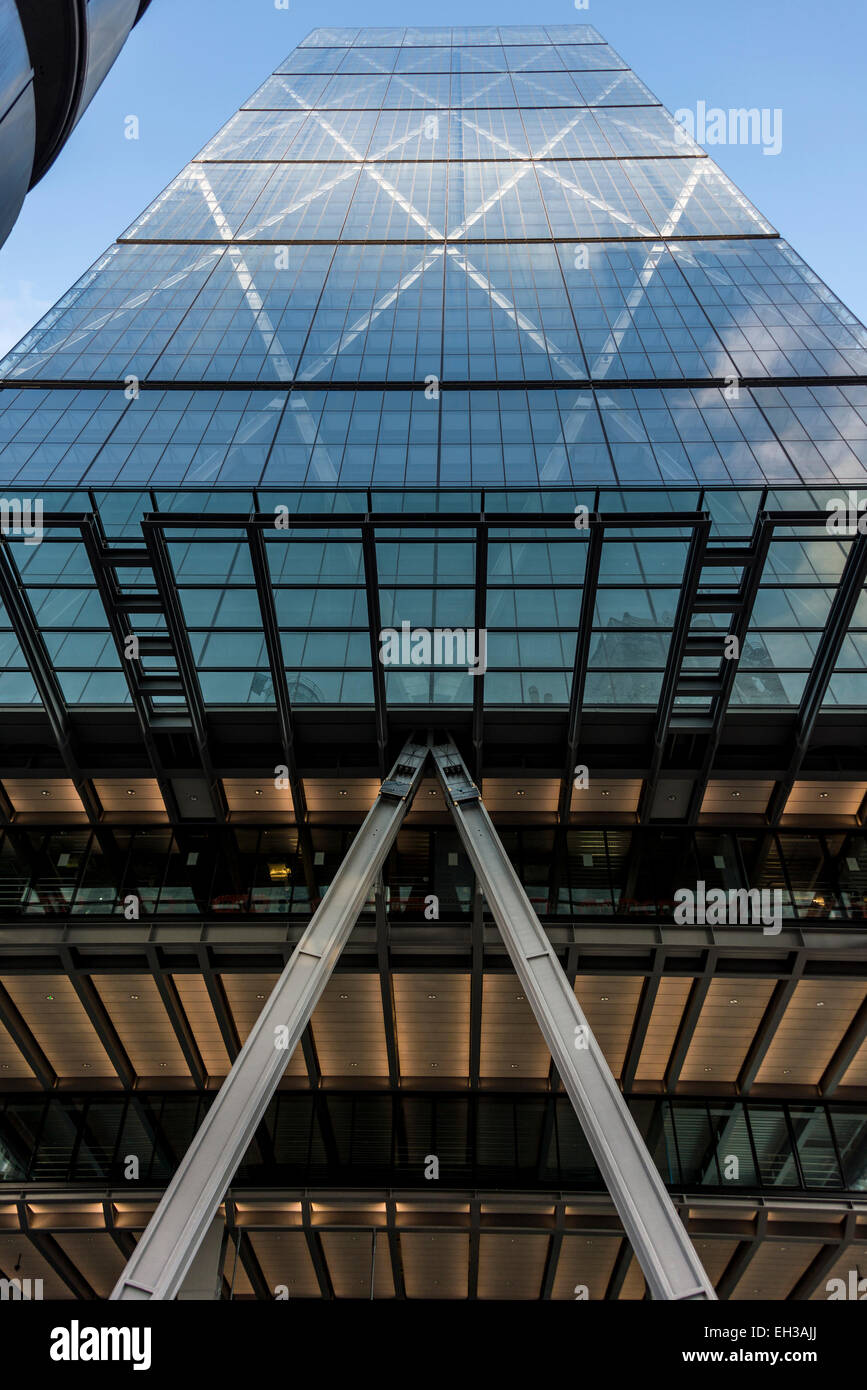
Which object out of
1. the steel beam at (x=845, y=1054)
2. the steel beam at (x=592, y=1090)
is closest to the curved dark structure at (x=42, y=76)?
the steel beam at (x=592, y=1090)

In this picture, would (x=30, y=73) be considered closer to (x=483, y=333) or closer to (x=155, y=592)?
(x=155, y=592)

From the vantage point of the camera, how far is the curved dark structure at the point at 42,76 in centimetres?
610

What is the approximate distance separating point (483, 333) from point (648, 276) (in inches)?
300

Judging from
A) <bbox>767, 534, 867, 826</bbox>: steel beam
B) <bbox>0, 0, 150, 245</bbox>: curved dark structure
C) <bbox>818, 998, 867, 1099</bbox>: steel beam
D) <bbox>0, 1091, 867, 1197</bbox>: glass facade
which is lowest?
<bbox>0, 1091, 867, 1197</bbox>: glass facade

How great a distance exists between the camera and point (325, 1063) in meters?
20.0

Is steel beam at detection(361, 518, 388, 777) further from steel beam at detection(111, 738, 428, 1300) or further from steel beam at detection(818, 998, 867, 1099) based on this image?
steel beam at detection(818, 998, 867, 1099)

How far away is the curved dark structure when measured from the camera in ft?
20.0

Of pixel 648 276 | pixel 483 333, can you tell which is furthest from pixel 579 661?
pixel 648 276

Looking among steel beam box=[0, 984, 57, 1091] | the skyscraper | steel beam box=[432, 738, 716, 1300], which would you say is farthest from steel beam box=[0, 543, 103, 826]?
steel beam box=[432, 738, 716, 1300]

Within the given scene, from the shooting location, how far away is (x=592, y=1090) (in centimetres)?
1090

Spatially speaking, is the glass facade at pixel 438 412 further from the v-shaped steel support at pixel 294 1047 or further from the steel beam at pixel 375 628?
the v-shaped steel support at pixel 294 1047

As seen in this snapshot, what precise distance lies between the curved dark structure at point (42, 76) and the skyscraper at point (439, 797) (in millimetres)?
7509

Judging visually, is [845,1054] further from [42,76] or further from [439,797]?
[42,76]

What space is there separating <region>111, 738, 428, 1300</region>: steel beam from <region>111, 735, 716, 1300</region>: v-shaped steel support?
14 mm
